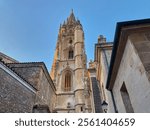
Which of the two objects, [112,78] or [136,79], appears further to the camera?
[112,78]

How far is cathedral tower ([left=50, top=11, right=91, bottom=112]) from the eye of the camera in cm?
2472

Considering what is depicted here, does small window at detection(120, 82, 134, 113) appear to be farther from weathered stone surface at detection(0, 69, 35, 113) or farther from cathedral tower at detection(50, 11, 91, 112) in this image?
cathedral tower at detection(50, 11, 91, 112)

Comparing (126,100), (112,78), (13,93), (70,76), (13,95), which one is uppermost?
(70,76)

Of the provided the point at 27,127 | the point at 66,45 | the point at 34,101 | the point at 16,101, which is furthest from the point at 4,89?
the point at 66,45

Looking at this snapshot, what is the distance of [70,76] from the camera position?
97.6 ft

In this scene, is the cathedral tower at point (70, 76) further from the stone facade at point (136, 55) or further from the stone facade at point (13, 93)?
the stone facade at point (136, 55)

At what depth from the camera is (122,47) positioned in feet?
13.7

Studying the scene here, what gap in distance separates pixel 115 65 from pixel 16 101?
616 cm

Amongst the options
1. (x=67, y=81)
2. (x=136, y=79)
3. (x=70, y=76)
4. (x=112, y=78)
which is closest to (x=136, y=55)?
(x=136, y=79)

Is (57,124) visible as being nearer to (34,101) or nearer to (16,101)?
(16,101)

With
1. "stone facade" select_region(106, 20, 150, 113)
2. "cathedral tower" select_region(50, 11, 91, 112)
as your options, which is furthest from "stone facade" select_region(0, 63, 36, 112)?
"cathedral tower" select_region(50, 11, 91, 112)

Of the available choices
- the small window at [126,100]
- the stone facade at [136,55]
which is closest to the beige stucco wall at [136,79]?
the stone facade at [136,55]

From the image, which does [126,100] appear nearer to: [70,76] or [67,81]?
[67,81]

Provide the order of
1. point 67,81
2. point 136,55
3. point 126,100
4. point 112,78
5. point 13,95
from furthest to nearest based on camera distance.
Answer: point 67,81, point 13,95, point 112,78, point 126,100, point 136,55
